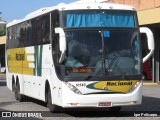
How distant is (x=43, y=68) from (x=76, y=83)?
2.87 m

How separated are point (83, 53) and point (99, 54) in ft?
→ 1.43

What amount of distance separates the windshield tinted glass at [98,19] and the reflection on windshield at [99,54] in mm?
233

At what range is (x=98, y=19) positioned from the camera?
14.2 metres

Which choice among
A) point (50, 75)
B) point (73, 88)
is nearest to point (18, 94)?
point (50, 75)

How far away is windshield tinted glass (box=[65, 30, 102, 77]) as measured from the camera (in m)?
13.7

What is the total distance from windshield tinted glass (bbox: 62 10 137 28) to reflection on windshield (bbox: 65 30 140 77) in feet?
0.76

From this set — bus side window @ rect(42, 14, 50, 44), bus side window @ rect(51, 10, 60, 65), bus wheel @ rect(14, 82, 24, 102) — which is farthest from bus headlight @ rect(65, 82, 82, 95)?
bus wheel @ rect(14, 82, 24, 102)

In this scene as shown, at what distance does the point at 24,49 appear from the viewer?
1953 cm

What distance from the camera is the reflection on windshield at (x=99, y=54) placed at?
45.1 ft

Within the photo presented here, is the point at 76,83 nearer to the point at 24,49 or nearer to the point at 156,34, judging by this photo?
the point at 24,49

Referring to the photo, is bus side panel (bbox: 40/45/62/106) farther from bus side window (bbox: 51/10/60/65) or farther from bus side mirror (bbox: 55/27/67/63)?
bus side mirror (bbox: 55/27/67/63)

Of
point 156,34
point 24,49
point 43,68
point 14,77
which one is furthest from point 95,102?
point 156,34

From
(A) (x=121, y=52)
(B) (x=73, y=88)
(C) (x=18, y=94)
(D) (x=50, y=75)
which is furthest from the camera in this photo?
(C) (x=18, y=94)

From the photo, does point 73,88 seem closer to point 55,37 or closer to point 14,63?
point 55,37
